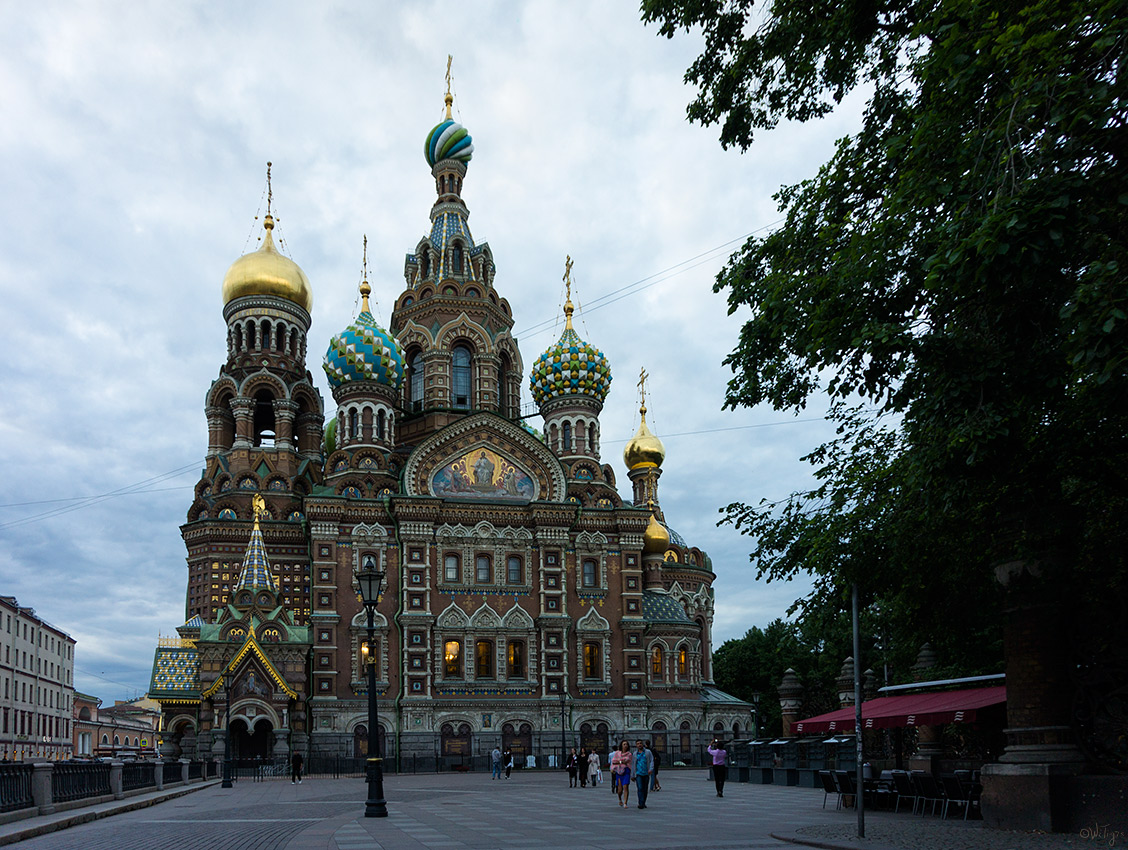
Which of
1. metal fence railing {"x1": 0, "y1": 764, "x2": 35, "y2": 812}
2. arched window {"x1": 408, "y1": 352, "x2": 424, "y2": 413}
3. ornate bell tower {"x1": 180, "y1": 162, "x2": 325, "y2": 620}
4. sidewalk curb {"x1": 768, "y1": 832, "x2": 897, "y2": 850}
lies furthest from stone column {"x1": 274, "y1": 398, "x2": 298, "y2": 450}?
sidewalk curb {"x1": 768, "y1": 832, "x2": 897, "y2": 850}

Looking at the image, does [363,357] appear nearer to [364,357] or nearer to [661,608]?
[364,357]

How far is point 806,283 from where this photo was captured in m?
15.1

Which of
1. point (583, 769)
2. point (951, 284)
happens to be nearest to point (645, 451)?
point (583, 769)

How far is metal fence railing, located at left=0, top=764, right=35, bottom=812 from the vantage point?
16.9 m

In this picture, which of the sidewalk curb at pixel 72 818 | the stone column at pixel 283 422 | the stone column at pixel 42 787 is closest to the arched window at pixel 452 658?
the stone column at pixel 283 422

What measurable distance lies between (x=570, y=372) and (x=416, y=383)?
372 inches

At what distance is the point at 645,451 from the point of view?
67438mm

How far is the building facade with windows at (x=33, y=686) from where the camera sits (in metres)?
63.0

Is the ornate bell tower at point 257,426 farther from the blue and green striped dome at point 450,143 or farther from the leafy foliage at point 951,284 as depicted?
the leafy foliage at point 951,284

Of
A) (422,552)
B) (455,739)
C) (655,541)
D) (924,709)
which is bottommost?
(455,739)

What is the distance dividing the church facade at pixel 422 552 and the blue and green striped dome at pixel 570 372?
130 millimetres

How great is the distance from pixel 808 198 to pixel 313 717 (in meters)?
40.1

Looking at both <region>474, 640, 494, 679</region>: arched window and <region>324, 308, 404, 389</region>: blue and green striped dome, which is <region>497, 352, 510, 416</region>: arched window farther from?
<region>474, 640, 494, 679</region>: arched window

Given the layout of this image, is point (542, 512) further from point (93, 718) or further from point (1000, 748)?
point (93, 718)
